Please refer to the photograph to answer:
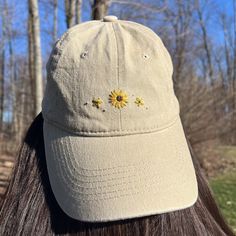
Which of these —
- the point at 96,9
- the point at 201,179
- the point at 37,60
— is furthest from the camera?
the point at 37,60

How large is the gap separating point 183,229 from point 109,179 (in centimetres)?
18

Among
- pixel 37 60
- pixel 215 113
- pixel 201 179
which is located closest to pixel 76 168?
pixel 201 179

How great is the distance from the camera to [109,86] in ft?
A: 3.42

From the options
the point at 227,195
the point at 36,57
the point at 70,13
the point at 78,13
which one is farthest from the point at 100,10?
the point at 227,195

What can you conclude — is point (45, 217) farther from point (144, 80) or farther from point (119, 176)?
point (144, 80)

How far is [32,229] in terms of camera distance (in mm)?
1050

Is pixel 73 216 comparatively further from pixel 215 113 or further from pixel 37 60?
pixel 215 113

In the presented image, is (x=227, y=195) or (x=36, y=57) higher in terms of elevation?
(x=36, y=57)

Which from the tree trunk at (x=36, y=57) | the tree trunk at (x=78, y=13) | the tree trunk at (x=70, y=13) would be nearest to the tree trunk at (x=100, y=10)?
the tree trunk at (x=36, y=57)

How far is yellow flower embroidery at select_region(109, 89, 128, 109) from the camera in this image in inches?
40.4

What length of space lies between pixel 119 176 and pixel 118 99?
0.48 feet

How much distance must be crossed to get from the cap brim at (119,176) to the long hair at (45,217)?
0.04m

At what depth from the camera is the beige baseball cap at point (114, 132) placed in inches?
39.2

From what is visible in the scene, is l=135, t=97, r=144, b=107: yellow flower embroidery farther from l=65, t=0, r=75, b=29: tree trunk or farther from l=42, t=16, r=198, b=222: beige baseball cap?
l=65, t=0, r=75, b=29: tree trunk
